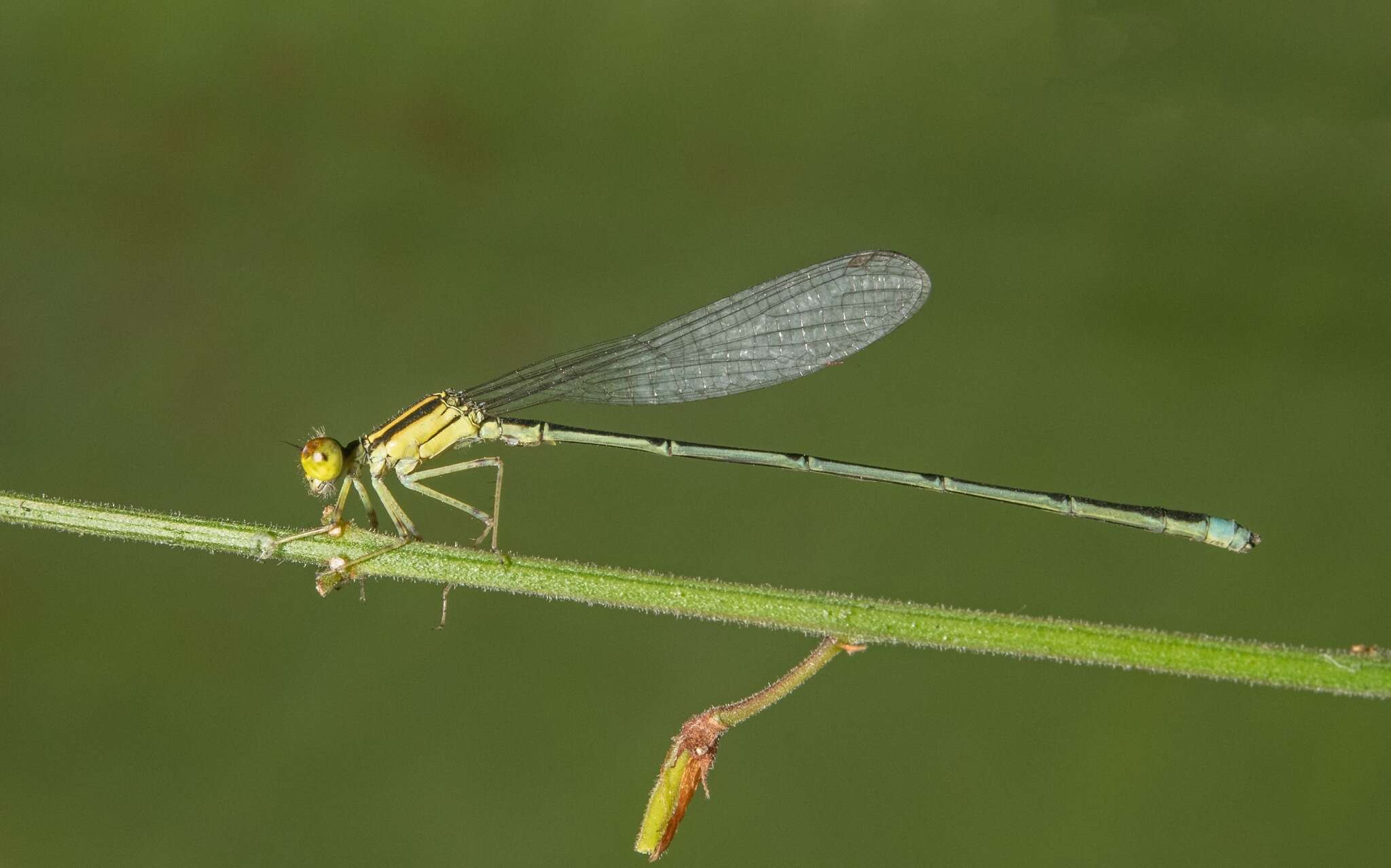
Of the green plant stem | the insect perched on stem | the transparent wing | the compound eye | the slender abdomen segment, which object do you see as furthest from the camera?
the transparent wing

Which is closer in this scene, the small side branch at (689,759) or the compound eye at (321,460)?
the small side branch at (689,759)

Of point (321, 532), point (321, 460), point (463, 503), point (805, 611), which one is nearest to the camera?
point (805, 611)

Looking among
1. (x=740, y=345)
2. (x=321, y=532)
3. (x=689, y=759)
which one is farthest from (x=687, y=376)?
(x=689, y=759)

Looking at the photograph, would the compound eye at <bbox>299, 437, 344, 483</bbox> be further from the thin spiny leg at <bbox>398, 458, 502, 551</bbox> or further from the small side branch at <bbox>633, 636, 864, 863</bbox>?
the small side branch at <bbox>633, 636, 864, 863</bbox>

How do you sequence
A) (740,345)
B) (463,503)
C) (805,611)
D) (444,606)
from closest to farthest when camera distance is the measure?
(805,611), (444,606), (463,503), (740,345)

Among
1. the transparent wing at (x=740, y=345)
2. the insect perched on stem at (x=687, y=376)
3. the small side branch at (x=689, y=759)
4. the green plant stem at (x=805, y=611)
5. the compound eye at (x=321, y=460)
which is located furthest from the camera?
the transparent wing at (x=740, y=345)

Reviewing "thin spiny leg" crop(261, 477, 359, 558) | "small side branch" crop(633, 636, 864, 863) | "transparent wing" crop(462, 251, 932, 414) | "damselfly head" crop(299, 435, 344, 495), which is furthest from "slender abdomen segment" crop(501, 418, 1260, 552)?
"small side branch" crop(633, 636, 864, 863)

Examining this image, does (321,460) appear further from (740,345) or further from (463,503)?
(740,345)

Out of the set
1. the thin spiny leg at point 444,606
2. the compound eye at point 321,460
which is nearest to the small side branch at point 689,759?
the thin spiny leg at point 444,606

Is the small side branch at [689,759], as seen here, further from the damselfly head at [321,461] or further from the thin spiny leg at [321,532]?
the damselfly head at [321,461]
